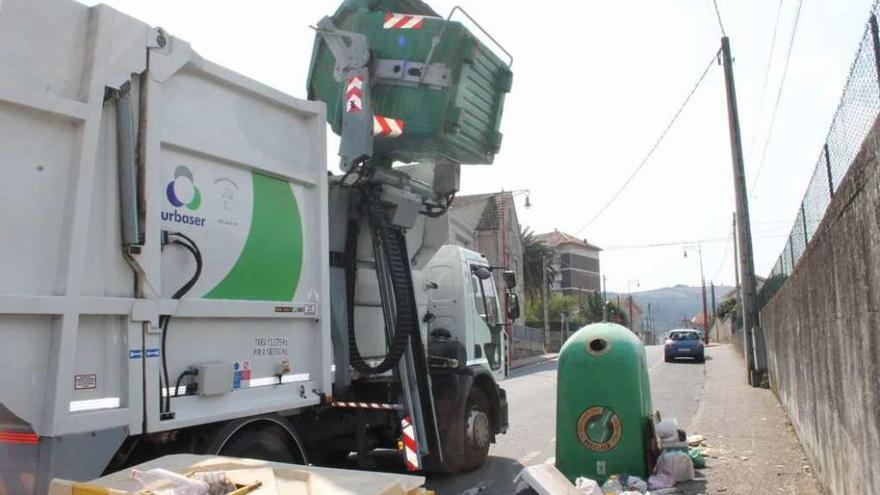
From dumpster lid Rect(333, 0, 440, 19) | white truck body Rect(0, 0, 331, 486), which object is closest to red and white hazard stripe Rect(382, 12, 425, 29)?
dumpster lid Rect(333, 0, 440, 19)

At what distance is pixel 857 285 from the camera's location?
4.23 meters

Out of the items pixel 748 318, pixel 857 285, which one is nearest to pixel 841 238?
pixel 857 285

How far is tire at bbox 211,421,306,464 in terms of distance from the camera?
468 centimetres

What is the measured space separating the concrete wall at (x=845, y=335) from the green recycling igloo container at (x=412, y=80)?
3241 millimetres

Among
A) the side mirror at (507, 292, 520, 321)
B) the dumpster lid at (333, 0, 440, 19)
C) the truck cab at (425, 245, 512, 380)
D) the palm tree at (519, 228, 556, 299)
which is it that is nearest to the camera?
the dumpster lid at (333, 0, 440, 19)

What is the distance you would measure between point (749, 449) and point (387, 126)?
227 inches

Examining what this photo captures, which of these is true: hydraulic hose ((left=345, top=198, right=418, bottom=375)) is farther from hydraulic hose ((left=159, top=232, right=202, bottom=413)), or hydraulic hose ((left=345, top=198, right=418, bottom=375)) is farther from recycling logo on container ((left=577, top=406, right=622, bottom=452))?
hydraulic hose ((left=159, top=232, right=202, bottom=413))

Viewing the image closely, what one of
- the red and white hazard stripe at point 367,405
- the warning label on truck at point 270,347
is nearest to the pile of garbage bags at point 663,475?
the red and white hazard stripe at point 367,405

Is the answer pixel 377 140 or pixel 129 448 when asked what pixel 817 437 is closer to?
pixel 377 140

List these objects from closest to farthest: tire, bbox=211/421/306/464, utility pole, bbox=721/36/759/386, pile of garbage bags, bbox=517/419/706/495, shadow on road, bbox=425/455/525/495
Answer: tire, bbox=211/421/306/464 < pile of garbage bags, bbox=517/419/706/495 < shadow on road, bbox=425/455/525/495 < utility pole, bbox=721/36/759/386

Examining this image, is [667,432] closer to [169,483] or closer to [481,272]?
[481,272]

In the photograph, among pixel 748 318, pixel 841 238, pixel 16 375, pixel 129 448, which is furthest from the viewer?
pixel 748 318

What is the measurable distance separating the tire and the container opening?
292 centimetres

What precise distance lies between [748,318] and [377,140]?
47.0 ft
